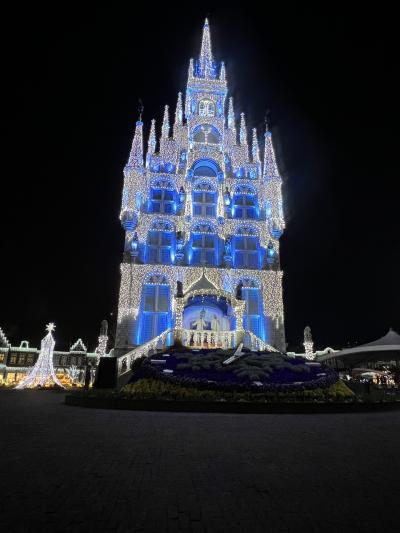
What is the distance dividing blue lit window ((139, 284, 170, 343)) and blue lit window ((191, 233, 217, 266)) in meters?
4.77

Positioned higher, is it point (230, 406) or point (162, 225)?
point (162, 225)

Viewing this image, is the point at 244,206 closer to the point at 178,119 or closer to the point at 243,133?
the point at 243,133

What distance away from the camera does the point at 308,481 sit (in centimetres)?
467

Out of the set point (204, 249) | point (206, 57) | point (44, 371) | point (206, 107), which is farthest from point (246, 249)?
point (206, 57)

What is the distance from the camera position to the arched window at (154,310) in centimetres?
3553

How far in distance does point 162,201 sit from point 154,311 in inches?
495

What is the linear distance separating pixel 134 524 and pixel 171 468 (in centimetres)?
187

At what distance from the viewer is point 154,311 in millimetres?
36125

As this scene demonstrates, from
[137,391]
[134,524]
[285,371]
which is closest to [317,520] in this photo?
[134,524]

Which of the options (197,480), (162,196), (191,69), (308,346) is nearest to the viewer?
(197,480)

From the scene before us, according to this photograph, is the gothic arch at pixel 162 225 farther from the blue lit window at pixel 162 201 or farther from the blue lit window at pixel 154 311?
the blue lit window at pixel 154 311

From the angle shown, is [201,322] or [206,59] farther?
[206,59]

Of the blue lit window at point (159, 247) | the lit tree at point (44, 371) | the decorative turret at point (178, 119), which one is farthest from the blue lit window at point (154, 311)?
the decorative turret at point (178, 119)

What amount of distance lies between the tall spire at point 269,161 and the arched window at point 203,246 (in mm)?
9775
